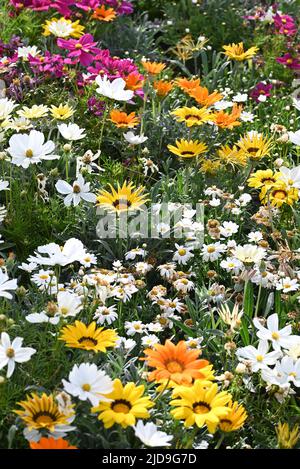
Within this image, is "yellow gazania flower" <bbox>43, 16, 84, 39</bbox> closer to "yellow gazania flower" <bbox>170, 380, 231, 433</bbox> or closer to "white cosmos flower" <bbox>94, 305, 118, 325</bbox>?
"white cosmos flower" <bbox>94, 305, 118, 325</bbox>

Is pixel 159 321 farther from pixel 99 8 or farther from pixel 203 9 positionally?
pixel 203 9

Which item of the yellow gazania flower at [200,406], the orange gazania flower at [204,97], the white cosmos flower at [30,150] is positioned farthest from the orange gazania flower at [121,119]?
the yellow gazania flower at [200,406]

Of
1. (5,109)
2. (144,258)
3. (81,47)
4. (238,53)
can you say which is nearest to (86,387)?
(144,258)

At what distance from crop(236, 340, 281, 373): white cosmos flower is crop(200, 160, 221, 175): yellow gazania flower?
979mm

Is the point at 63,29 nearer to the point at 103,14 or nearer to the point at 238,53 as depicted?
the point at 103,14

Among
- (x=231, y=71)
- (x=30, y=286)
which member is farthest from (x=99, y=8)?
(x=30, y=286)

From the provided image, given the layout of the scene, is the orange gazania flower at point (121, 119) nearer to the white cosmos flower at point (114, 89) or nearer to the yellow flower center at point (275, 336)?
the white cosmos flower at point (114, 89)

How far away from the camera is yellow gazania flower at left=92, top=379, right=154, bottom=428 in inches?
79.0

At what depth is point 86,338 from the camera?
2.21 m

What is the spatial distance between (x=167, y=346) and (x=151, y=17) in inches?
123

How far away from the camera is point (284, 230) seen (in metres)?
2.96

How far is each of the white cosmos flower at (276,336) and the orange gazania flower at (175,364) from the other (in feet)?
0.95

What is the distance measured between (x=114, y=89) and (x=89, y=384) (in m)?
1.49

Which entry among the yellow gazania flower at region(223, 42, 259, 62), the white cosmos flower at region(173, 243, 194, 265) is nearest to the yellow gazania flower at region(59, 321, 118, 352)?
the white cosmos flower at region(173, 243, 194, 265)
